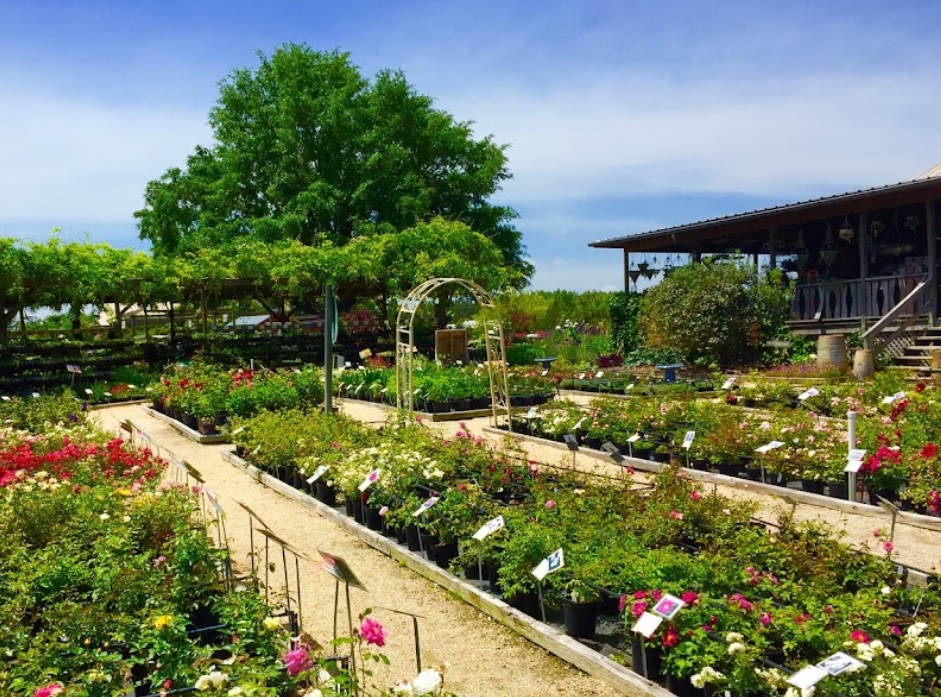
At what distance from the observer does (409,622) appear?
4.95 m

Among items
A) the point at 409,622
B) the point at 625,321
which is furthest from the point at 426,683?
the point at 625,321

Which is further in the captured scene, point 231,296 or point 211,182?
point 211,182

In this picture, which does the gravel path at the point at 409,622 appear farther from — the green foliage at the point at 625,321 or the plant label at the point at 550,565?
the green foliage at the point at 625,321

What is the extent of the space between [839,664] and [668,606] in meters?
0.75

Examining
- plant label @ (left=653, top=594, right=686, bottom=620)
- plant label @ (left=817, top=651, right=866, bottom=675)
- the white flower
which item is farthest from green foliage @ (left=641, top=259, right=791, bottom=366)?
the white flower

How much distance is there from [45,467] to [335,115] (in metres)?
25.4

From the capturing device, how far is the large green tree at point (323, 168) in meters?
30.0

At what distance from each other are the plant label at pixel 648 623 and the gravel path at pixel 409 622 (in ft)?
1.94

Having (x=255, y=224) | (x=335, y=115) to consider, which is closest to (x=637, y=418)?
(x=255, y=224)

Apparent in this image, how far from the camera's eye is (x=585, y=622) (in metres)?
4.50

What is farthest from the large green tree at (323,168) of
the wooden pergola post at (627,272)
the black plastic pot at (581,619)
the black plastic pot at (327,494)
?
the black plastic pot at (581,619)

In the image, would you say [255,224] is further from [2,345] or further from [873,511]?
[873,511]

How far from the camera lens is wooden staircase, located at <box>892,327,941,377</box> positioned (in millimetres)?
15156

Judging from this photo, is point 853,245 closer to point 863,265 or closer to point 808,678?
point 863,265
